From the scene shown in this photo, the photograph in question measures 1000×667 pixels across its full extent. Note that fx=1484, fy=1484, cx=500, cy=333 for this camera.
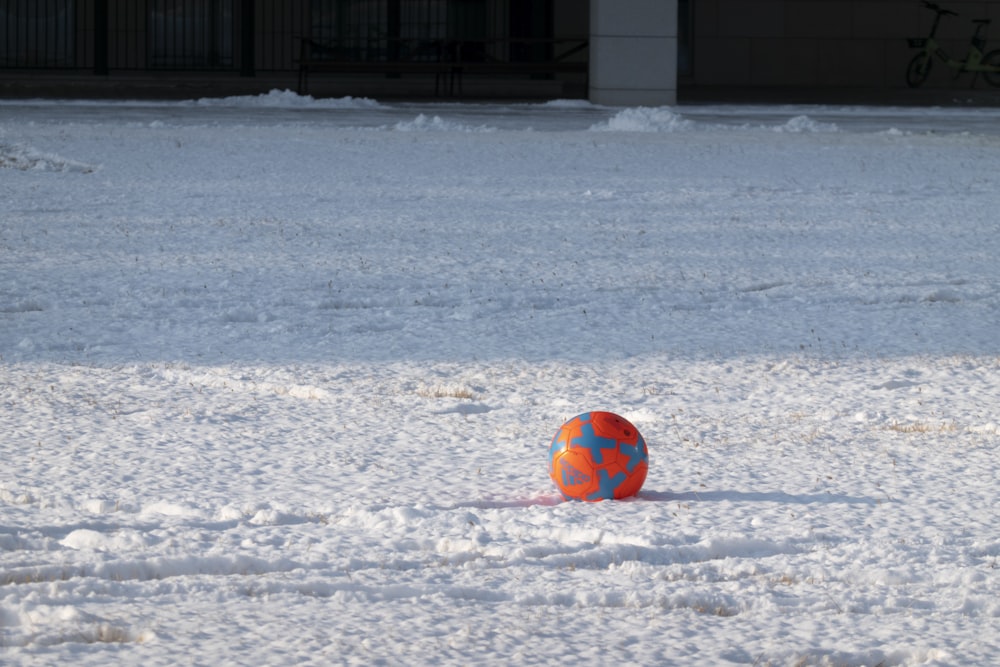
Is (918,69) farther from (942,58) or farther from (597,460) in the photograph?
(597,460)

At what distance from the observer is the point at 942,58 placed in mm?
29641

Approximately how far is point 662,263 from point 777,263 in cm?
68

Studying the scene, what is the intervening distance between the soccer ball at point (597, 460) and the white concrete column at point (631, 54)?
733 inches

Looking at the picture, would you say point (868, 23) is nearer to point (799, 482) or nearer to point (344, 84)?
point (344, 84)

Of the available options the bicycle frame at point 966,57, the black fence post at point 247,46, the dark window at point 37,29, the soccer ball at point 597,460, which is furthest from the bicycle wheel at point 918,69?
the soccer ball at point 597,460

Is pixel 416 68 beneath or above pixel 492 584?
above

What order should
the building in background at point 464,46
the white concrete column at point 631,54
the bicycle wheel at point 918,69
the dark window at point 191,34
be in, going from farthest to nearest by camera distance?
the bicycle wheel at point 918,69 → the dark window at point 191,34 → the building in background at point 464,46 → the white concrete column at point 631,54

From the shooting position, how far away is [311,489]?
4473 mm

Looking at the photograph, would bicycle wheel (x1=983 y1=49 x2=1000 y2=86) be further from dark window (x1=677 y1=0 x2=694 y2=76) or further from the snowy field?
the snowy field

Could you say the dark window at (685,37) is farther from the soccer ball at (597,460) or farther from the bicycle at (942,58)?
the soccer ball at (597,460)

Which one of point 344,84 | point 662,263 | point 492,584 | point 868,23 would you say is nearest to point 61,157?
point 662,263

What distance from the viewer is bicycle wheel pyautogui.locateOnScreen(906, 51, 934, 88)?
29.5 metres

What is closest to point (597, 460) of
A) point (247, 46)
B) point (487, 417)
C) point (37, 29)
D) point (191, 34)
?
point (487, 417)

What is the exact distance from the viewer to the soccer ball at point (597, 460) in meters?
4.35
